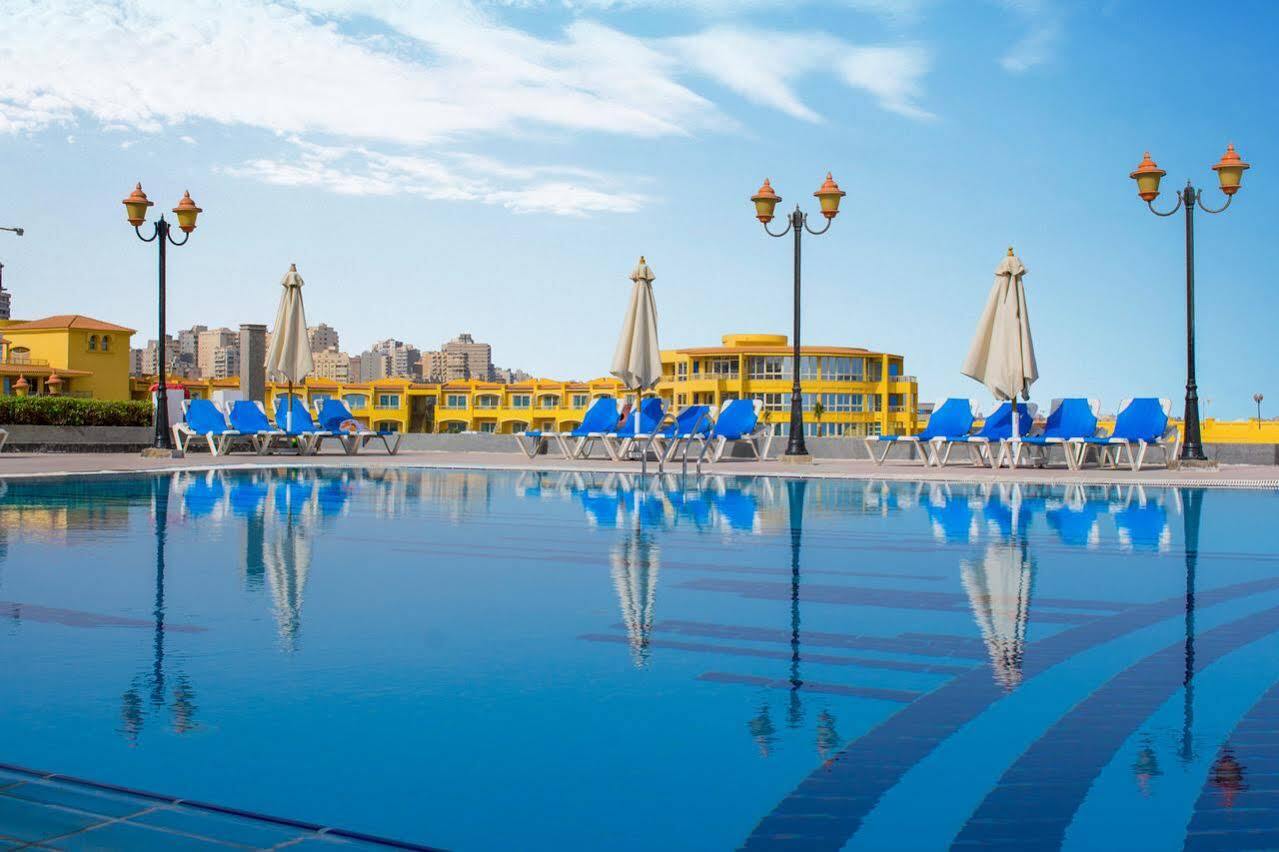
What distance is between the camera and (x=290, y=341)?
24.9 metres

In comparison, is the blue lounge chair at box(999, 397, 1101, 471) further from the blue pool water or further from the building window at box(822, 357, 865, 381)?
the building window at box(822, 357, 865, 381)

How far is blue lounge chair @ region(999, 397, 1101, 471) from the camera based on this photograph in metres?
20.4

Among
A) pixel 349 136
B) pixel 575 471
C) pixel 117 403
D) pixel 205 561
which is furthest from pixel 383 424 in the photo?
pixel 205 561

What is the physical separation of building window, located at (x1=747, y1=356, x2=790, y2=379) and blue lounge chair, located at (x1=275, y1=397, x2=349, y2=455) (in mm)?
88727

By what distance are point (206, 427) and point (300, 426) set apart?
1828 mm

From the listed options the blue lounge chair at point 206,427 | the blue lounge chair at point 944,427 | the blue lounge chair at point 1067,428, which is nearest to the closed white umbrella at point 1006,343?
the blue lounge chair at point 1067,428

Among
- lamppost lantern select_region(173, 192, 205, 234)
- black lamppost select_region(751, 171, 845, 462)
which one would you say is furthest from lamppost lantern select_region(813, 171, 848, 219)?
lamppost lantern select_region(173, 192, 205, 234)

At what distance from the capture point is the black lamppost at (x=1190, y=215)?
20.3 meters

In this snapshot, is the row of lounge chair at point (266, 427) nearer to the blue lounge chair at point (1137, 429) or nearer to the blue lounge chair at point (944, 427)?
the blue lounge chair at point (944, 427)

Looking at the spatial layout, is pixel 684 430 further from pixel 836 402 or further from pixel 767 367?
pixel 836 402

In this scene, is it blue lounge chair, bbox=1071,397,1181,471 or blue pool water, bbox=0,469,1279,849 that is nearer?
blue pool water, bbox=0,469,1279,849

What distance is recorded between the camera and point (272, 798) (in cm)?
288

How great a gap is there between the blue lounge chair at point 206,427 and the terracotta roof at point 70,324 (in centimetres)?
7688

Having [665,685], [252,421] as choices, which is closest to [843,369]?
[252,421]
